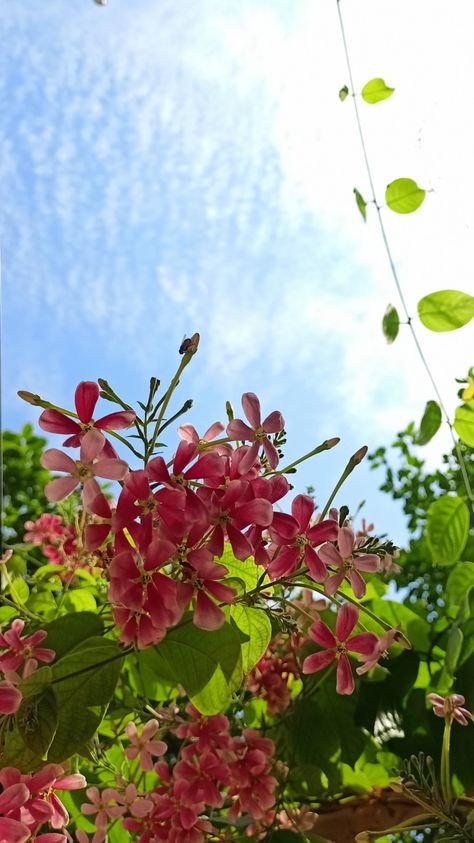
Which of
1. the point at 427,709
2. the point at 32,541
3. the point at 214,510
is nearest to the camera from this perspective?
the point at 214,510

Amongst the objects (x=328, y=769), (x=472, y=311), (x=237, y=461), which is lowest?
(x=328, y=769)

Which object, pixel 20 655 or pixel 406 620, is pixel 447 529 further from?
pixel 20 655

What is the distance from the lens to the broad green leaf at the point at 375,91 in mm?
653

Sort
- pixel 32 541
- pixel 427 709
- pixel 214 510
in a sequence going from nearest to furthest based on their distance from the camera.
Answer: pixel 214 510 < pixel 427 709 < pixel 32 541

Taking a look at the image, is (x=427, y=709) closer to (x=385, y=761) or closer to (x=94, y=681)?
(x=385, y=761)

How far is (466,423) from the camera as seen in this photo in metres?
0.49

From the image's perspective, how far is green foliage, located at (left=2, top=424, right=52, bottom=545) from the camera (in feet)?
4.25

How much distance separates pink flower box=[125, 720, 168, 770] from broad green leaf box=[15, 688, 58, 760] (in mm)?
118

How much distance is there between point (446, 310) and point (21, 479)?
3.42ft

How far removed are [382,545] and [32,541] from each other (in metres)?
0.44

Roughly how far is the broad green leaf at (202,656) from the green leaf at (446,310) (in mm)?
303

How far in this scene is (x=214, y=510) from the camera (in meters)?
0.28

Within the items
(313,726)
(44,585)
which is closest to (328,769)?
(313,726)

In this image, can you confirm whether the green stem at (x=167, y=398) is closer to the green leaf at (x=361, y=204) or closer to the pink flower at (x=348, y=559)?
the pink flower at (x=348, y=559)
